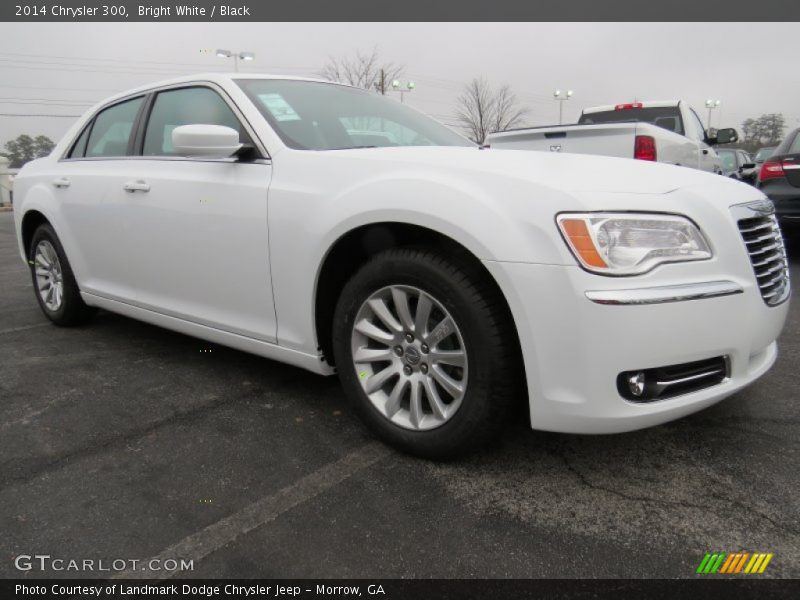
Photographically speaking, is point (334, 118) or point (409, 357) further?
point (334, 118)

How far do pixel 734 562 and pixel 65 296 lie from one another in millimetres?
4173

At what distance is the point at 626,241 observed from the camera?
1.95 m

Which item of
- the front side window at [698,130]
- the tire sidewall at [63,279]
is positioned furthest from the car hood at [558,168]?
the front side window at [698,130]

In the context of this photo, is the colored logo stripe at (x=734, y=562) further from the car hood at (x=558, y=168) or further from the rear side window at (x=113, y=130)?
the rear side window at (x=113, y=130)

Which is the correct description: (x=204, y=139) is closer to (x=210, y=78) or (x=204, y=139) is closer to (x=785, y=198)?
(x=210, y=78)

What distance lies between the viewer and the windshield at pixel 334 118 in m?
2.85

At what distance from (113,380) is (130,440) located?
0.85 metres

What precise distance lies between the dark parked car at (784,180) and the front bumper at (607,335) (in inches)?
206

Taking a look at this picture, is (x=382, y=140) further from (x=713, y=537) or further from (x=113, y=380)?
(x=713, y=537)

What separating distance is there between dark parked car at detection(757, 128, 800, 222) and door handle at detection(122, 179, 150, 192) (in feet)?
20.1

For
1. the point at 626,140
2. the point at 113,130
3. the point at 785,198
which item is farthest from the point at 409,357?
the point at 785,198

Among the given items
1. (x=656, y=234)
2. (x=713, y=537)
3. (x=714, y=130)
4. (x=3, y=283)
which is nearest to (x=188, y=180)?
(x=656, y=234)

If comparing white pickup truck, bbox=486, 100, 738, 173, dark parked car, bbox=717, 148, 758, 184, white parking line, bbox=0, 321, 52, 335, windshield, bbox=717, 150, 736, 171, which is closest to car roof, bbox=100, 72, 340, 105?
white parking line, bbox=0, 321, 52, 335
